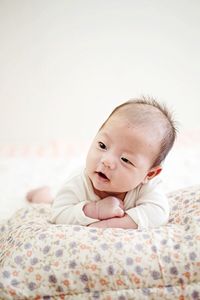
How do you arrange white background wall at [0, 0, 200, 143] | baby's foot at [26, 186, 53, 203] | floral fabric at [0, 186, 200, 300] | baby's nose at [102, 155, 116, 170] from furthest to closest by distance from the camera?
white background wall at [0, 0, 200, 143] → baby's foot at [26, 186, 53, 203] → baby's nose at [102, 155, 116, 170] → floral fabric at [0, 186, 200, 300]

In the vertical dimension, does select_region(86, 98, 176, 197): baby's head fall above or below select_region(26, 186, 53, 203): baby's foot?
above

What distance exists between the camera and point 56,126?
3627mm

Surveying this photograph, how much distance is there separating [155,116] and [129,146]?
124 mm

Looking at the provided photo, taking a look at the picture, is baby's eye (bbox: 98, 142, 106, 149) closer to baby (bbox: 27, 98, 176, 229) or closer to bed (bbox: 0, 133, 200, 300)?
baby (bbox: 27, 98, 176, 229)

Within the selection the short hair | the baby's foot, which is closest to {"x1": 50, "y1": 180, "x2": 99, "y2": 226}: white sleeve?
the short hair

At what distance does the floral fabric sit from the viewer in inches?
46.1

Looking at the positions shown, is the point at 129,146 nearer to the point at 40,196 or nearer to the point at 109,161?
the point at 109,161

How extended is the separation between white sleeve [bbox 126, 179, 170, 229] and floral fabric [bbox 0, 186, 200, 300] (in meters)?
0.11

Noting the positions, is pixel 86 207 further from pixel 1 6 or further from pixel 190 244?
pixel 1 6

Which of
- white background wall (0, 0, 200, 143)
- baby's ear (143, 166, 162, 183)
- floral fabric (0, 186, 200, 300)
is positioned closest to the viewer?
floral fabric (0, 186, 200, 300)

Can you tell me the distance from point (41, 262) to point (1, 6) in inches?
101

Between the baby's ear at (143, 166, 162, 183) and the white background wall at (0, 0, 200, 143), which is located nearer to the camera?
the baby's ear at (143, 166, 162, 183)

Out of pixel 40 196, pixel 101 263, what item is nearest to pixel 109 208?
pixel 101 263

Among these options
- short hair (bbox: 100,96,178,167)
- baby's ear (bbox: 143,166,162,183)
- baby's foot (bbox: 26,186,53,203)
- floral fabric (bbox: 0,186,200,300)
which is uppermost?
short hair (bbox: 100,96,178,167)
